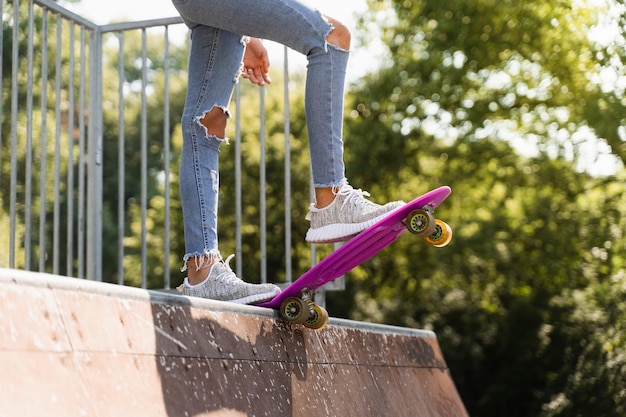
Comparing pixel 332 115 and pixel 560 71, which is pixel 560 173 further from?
pixel 332 115

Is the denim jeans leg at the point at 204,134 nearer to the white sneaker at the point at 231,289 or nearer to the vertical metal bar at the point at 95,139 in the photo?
the white sneaker at the point at 231,289

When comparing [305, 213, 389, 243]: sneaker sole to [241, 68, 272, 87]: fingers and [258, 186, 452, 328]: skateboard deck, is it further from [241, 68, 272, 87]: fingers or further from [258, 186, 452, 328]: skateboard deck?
[241, 68, 272, 87]: fingers

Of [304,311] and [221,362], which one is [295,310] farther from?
[221,362]

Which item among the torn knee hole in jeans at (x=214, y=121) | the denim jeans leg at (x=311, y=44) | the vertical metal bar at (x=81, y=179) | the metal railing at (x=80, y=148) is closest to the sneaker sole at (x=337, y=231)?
the denim jeans leg at (x=311, y=44)

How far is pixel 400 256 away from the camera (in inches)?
856

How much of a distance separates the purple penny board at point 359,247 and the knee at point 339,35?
1.84ft

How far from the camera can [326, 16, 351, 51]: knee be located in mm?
2917

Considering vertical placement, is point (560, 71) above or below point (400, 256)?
above

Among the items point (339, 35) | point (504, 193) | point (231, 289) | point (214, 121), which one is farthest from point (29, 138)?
point (504, 193)

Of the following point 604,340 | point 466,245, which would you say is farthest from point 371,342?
point 466,245

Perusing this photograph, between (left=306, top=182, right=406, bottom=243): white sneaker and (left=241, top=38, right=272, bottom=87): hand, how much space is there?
0.76 m

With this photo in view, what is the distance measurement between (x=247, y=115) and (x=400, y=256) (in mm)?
5136

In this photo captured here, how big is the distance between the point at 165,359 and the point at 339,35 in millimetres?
1252

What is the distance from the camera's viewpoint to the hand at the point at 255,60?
3.47m
